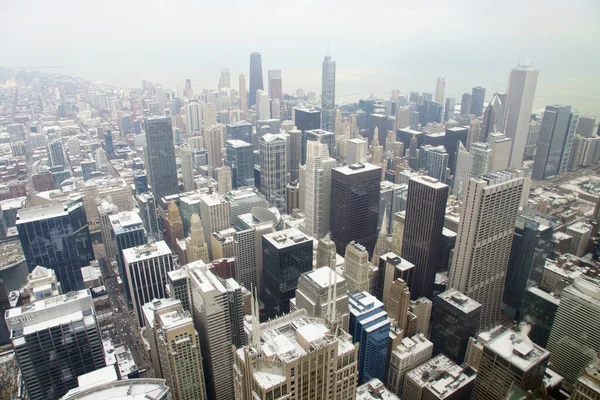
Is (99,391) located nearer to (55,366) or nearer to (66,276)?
(55,366)

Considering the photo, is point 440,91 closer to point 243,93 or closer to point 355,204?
point 243,93

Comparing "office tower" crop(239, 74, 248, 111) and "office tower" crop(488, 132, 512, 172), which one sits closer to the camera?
"office tower" crop(488, 132, 512, 172)

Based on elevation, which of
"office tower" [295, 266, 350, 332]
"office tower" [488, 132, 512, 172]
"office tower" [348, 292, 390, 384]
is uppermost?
"office tower" [488, 132, 512, 172]

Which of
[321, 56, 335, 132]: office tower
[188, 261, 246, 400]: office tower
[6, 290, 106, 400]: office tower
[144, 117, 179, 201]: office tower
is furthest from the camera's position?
[321, 56, 335, 132]: office tower

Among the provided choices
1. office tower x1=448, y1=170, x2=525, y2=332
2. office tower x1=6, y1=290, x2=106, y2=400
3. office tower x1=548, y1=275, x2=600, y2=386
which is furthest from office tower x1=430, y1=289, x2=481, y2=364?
office tower x1=6, y1=290, x2=106, y2=400

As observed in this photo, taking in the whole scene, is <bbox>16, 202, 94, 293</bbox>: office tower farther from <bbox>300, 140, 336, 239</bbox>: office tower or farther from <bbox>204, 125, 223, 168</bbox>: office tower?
<bbox>204, 125, 223, 168</bbox>: office tower

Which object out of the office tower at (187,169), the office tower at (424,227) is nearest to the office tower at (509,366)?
the office tower at (424,227)

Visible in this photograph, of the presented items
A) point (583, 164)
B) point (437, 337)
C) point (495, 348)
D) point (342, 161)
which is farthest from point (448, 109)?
point (495, 348)

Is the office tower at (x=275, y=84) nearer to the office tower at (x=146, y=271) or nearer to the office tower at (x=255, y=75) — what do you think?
the office tower at (x=255, y=75)
